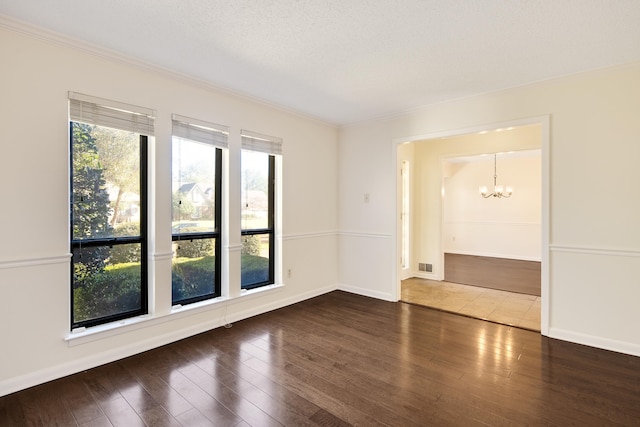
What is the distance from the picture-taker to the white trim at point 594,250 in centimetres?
289

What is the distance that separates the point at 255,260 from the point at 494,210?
7212 mm

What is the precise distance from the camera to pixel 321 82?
130 inches

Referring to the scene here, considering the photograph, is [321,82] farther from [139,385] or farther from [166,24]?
[139,385]

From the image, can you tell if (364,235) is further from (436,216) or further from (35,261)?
(35,261)

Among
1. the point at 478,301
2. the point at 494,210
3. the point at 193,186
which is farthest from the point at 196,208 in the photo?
the point at 494,210

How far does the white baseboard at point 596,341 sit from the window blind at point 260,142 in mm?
3718

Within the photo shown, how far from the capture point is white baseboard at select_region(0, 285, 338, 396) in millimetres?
2279

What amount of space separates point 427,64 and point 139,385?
3589 mm

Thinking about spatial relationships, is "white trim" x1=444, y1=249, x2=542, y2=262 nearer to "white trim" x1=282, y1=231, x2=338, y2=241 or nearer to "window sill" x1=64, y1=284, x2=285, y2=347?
"white trim" x1=282, y1=231, x2=338, y2=241

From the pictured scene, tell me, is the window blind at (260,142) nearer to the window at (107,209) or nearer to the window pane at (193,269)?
the window at (107,209)

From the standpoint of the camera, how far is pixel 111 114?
270 centimetres

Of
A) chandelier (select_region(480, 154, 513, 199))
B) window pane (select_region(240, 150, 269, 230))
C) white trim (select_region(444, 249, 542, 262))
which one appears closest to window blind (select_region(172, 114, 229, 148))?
window pane (select_region(240, 150, 269, 230))

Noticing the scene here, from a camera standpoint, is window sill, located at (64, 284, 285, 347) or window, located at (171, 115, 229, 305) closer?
window sill, located at (64, 284, 285, 347)

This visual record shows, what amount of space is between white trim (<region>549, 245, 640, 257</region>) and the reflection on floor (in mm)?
934
